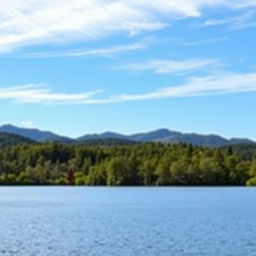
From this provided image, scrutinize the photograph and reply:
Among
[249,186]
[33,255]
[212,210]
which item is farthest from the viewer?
[249,186]

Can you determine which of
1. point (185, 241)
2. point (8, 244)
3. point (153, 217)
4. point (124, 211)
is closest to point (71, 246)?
point (8, 244)

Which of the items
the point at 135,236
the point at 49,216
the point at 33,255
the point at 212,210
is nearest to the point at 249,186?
the point at 212,210

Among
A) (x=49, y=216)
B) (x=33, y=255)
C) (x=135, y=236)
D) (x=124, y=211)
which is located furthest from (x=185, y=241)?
(x=124, y=211)

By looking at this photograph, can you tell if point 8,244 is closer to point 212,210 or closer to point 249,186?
point 212,210

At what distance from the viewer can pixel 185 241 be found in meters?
57.1

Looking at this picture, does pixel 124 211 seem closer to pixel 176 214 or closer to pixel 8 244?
pixel 176 214

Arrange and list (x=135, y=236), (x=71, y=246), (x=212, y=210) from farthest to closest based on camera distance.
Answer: (x=212, y=210) < (x=135, y=236) < (x=71, y=246)

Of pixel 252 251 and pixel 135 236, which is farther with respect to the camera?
pixel 135 236

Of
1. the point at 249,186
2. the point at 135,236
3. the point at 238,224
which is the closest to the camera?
the point at 135,236

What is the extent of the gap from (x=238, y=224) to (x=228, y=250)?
20.3 meters

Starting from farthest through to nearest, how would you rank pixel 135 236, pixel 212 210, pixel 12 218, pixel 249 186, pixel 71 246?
pixel 249 186, pixel 212 210, pixel 12 218, pixel 135 236, pixel 71 246

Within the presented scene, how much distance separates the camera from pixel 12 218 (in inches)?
3273

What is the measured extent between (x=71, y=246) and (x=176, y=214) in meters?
34.5

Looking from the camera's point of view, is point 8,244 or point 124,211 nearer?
point 8,244
